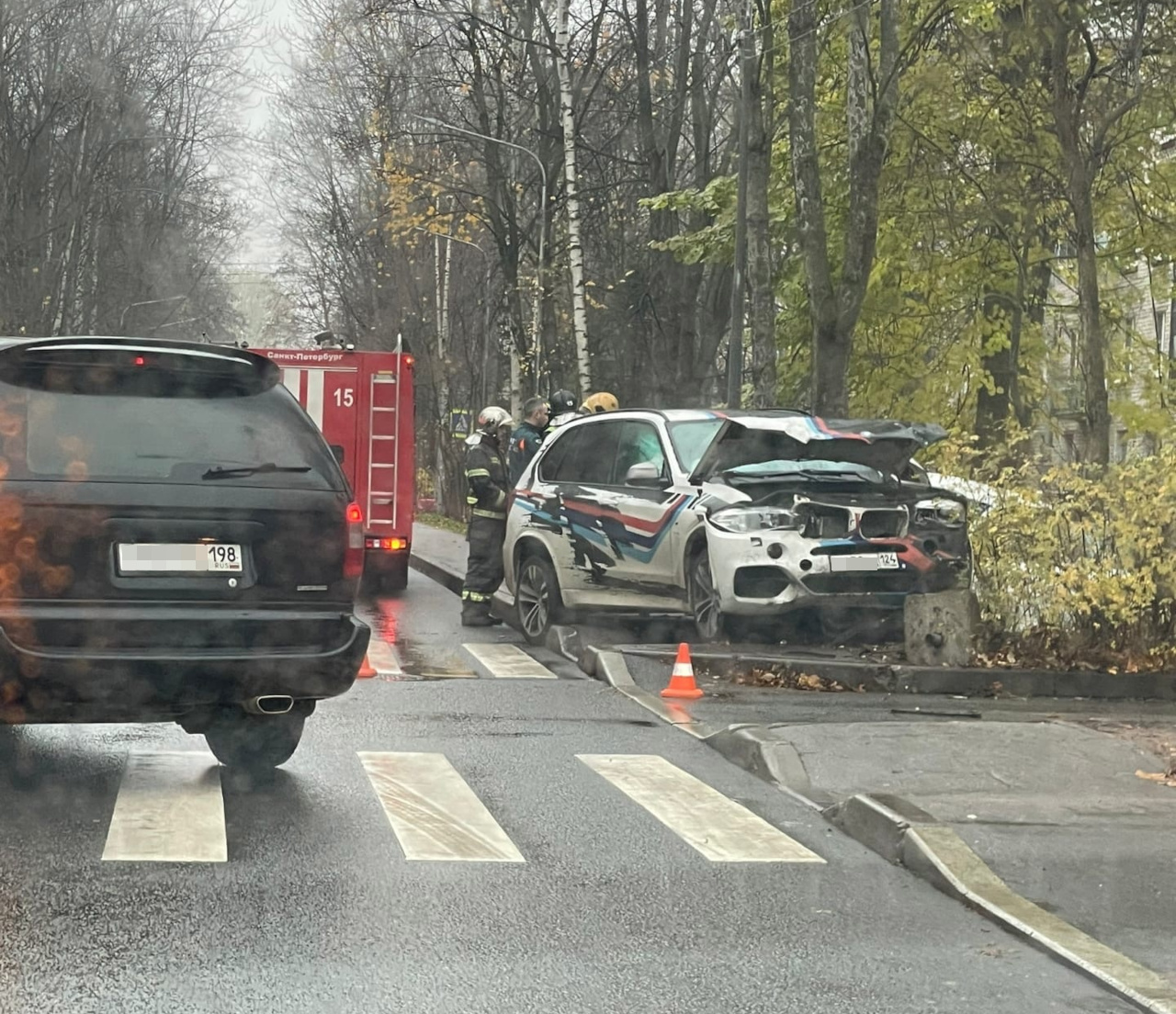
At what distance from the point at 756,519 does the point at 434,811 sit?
533 centimetres

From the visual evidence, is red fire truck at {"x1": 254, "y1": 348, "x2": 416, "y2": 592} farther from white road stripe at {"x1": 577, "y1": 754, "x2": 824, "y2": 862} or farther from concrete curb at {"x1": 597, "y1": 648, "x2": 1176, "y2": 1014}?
white road stripe at {"x1": 577, "y1": 754, "x2": 824, "y2": 862}

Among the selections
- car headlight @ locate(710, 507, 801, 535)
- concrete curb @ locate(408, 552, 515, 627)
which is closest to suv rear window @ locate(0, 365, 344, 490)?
car headlight @ locate(710, 507, 801, 535)

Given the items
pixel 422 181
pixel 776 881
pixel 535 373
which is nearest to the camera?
pixel 776 881

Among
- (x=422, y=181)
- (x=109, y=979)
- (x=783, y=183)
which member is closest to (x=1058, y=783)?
(x=109, y=979)

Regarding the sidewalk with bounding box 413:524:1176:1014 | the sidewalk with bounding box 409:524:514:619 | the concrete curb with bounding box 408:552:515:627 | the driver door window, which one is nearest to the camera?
the sidewalk with bounding box 413:524:1176:1014

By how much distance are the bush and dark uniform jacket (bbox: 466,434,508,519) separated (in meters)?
4.80

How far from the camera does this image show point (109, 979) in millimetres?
4992

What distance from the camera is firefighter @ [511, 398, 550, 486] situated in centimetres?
1756

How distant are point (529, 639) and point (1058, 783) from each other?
7.05 m

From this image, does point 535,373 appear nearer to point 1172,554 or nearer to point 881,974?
point 1172,554

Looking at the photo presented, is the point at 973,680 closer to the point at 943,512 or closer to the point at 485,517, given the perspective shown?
the point at 943,512

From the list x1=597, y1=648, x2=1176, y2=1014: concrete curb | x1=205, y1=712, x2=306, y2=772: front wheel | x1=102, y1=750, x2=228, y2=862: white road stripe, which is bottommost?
x1=597, y1=648, x2=1176, y2=1014: concrete curb

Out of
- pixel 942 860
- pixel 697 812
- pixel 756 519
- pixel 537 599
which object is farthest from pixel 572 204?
pixel 942 860

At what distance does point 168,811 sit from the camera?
23.9ft
